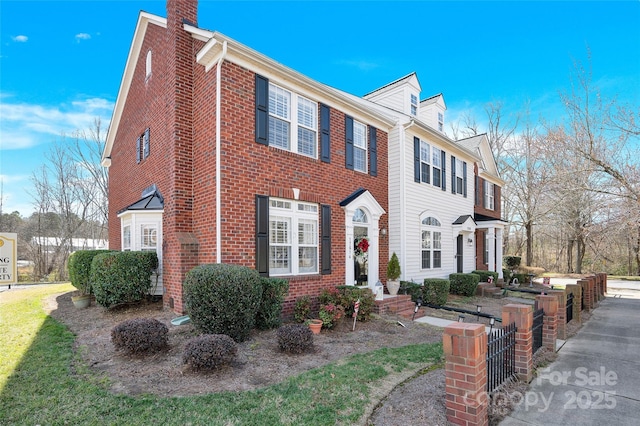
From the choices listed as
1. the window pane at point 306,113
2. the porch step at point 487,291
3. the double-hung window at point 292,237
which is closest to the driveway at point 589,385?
the double-hung window at point 292,237

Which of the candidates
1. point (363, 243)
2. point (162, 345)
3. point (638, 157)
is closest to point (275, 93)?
point (363, 243)

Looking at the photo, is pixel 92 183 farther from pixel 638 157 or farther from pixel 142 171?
pixel 638 157

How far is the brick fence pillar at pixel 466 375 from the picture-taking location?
3.36 m

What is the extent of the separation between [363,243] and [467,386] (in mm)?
7130

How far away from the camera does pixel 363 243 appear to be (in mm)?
10469

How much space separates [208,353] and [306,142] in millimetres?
6039

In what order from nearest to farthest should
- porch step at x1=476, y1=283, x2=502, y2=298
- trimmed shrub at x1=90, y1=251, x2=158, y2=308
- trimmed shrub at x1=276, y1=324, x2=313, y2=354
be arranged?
trimmed shrub at x1=276, y1=324, x2=313, y2=354 → trimmed shrub at x1=90, y1=251, x2=158, y2=308 → porch step at x1=476, y1=283, x2=502, y2=298

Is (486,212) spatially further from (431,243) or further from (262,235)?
(262,235)

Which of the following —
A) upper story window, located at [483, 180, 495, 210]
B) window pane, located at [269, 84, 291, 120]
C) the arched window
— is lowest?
upper story window, located at [483, 180, 495, 210]

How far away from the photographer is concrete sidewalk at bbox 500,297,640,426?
373 centimetres

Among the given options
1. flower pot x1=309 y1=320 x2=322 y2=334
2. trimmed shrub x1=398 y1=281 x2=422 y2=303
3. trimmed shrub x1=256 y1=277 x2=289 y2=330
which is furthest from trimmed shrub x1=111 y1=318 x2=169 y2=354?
trimmed shrub x1=398 y1=281 x2=422 y2=303

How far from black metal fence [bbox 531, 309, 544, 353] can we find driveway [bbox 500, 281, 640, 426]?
33 cm

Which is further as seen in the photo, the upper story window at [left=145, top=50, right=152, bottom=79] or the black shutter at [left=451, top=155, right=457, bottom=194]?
the black shutter at [left=451, top=155, right=457, bottom=194]

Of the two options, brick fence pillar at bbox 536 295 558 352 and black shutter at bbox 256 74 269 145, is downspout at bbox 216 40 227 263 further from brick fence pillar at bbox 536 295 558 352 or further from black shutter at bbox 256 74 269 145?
brick fence pillar at bbox 536 295 558 352
